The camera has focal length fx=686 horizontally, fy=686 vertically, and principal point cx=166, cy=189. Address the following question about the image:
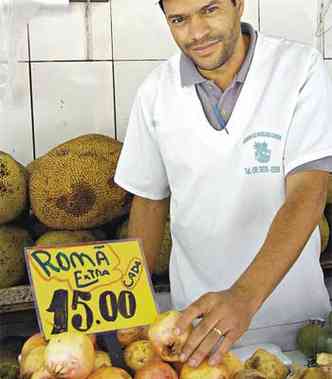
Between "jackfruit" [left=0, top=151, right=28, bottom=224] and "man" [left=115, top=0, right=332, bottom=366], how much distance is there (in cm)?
41

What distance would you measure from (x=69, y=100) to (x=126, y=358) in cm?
129

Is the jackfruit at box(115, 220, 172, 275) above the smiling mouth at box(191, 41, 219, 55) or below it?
below

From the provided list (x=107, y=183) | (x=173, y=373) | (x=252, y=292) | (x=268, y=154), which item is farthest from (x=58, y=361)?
(x=107, y=183)

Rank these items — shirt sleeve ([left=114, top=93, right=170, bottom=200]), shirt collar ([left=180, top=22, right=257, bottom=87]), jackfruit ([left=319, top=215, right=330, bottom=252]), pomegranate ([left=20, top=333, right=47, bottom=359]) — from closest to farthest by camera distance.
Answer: pomegranate ([left=20, top=333, right=47, bottom=359])
shirt collar ([left=180, top=22, right=257, bottom=87])
shirt sleeve ([left=114, top=93, right=170, bottom=200])
jackfruit ([left=319, top=215, right=330, bottom=252])

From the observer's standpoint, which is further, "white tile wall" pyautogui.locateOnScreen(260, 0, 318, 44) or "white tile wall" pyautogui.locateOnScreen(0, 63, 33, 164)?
"white tile wall" pyautogui.locateOnScreen(260, 0, 318, 44)

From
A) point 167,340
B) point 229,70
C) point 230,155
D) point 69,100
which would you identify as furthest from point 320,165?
point 69,100

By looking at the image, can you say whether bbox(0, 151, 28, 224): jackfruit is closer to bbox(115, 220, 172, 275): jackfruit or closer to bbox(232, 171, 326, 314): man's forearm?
bbox(115, 220, 172, 275): jackfruit

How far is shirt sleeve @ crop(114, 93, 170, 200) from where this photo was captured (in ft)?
5.22

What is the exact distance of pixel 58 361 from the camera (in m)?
0.92

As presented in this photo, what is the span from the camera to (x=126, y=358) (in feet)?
3.29

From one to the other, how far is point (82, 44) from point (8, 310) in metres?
0.87

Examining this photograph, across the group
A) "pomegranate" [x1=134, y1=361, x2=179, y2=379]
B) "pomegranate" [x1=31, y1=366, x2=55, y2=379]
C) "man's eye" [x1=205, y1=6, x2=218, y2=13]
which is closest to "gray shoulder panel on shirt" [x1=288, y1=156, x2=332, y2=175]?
"man's eye" [x1=205, y1=6, x2=218, y2=13]

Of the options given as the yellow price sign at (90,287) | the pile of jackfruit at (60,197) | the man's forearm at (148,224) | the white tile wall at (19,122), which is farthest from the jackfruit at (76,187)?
the yellow price sign at (90,287)

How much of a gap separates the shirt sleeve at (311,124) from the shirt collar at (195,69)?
13cm
